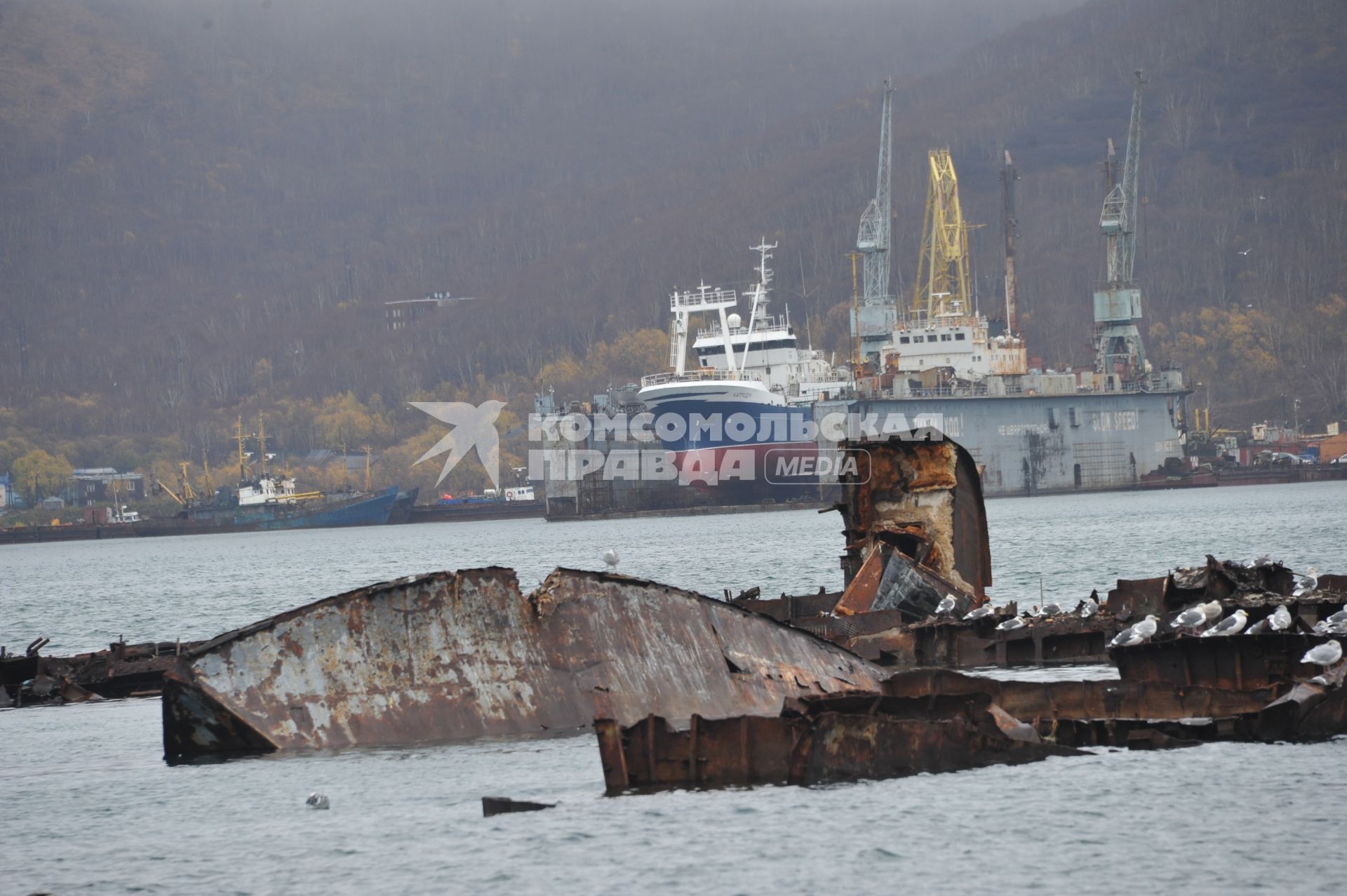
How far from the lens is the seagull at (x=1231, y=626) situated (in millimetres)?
15195

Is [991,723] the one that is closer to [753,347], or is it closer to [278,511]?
[753,347]

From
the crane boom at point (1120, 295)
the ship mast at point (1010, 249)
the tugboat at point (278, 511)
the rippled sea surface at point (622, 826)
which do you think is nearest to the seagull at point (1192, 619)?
the rippled sea surface at point (622, 826)

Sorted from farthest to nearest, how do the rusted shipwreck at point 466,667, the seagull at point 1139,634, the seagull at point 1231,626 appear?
the seagull at point 1139,634, the seagull at point 1231,626, the rusted shipwreck at point 466,667

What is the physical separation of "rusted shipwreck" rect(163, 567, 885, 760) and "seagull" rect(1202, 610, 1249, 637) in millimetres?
3527

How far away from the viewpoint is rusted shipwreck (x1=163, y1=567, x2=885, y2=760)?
13.8 meters

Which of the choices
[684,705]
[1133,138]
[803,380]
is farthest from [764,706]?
[1133,138]

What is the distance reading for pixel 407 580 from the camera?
46.0 ft

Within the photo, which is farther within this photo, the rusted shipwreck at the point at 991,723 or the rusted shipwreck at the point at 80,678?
the rusted shipwreck at the point at 80,678

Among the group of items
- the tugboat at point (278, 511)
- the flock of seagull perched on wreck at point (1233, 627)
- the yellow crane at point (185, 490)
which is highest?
the yellow crane at point (185, 490)

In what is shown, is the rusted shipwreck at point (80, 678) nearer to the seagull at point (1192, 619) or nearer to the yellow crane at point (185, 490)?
the seagull at point (1192, 619)

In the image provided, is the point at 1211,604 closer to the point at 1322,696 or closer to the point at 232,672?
the point at 1322,696

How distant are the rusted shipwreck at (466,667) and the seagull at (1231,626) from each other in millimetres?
3527

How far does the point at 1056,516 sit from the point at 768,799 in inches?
2857

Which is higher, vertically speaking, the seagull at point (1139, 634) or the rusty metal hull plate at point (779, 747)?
the seagull at point (1139, 634)
